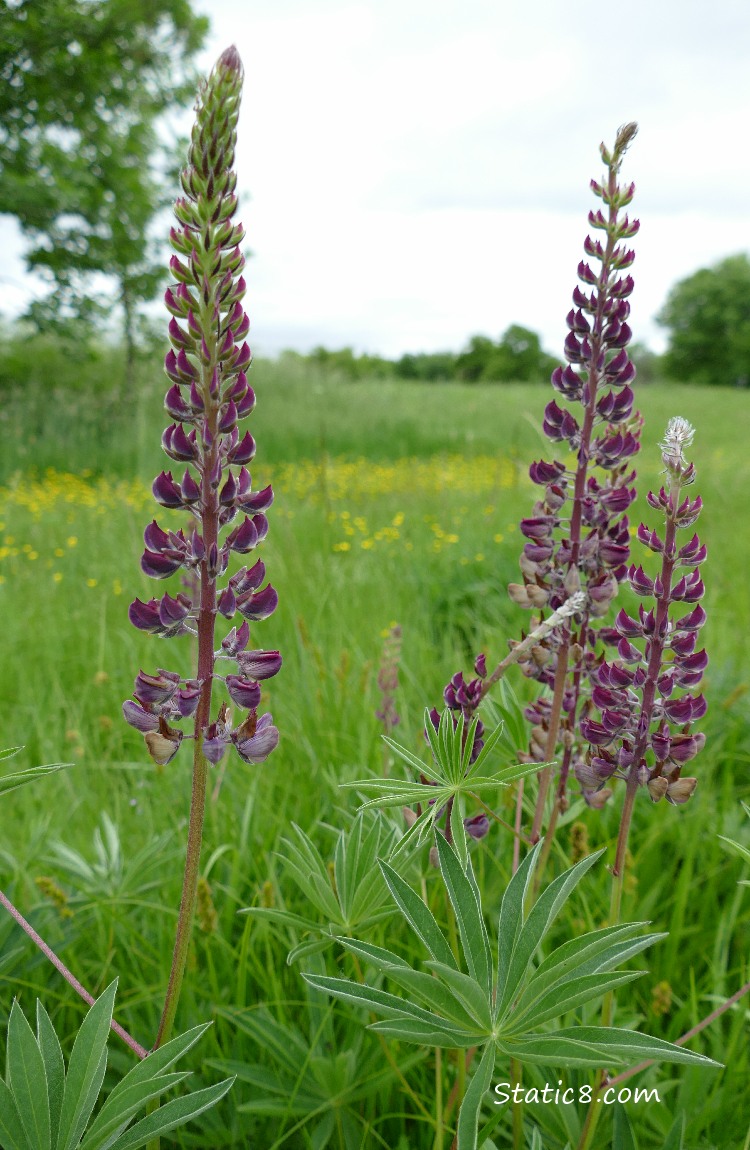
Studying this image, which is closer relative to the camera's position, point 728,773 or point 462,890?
point 462,890

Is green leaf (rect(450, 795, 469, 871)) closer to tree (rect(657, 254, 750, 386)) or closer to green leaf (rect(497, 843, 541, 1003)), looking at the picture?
green leaf (rect(497, 843, 541, 1003))

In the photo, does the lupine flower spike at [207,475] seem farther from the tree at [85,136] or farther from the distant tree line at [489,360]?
the distant tree line at [489,360]

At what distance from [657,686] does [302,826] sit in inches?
48.8

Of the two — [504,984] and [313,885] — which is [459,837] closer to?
[504,984]

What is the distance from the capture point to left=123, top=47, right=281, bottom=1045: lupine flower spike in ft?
2.85

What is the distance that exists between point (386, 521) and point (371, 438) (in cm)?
642

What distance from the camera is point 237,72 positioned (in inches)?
33.0

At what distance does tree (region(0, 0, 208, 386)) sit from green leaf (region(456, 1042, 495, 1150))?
1215 centimetres

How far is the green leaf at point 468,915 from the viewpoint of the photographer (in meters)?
0.95

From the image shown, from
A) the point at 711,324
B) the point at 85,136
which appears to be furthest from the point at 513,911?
the point at 711,324

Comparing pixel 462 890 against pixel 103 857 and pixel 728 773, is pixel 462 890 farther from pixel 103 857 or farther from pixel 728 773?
pixel 728 773

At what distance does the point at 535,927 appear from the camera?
967 mm

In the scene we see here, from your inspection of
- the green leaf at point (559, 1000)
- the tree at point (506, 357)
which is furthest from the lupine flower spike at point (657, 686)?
the tree at point (506, 357)

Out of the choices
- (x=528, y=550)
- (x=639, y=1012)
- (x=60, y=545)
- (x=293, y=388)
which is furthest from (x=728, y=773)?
(x=293, y=388)
